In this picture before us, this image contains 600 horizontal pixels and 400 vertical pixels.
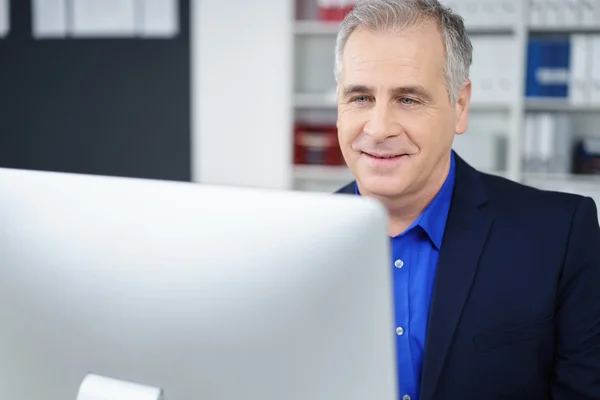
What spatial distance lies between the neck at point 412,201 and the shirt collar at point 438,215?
1 cm


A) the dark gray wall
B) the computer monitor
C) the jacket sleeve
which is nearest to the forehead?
the jacket sleeve

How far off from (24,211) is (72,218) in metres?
0.08

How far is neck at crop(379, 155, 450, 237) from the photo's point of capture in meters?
1.26

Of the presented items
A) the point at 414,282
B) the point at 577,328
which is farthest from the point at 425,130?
the point at 577,328

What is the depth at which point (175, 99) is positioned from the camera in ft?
14.4

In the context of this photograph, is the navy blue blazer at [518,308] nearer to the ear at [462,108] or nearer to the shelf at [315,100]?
the ear at [462,108]

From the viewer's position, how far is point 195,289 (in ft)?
2.35

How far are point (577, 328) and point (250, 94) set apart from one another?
11.0 feet

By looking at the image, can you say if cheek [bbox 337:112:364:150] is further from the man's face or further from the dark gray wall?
the dark gray wall

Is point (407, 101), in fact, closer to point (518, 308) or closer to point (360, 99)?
point (360, 99)

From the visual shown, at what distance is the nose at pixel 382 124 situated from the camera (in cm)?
117

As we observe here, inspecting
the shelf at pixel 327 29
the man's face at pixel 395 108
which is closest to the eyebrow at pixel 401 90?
the man's face at pixel 395 108

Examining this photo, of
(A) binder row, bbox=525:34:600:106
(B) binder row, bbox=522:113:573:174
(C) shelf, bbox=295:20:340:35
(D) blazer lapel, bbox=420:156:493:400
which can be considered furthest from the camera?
(C) shelf, bbox=295:20:340:35

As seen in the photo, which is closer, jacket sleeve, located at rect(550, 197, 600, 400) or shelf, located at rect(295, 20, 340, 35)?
jacket sleeve, located at rect(550, 197, 600, 400)
